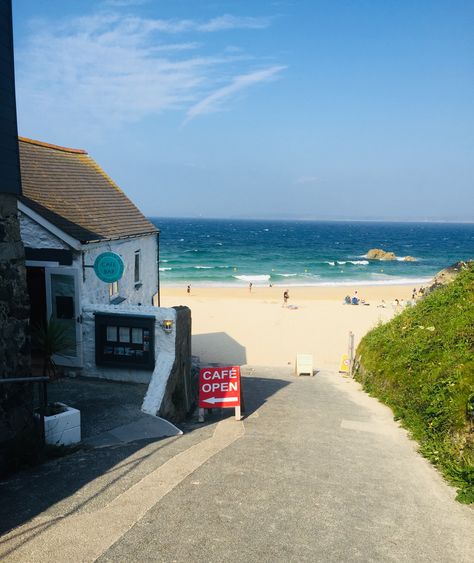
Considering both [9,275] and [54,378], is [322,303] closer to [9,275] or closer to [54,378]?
[54,378]

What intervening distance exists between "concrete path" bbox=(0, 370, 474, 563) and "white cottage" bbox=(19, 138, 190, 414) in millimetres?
2610

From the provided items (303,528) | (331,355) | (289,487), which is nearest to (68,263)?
(289,487)

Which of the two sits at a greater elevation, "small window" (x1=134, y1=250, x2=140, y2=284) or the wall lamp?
"small window" (x1=134, y1=250, x2=140, y2=284)

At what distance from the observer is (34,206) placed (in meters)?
12.6

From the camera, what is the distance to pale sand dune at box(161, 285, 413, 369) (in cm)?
2362

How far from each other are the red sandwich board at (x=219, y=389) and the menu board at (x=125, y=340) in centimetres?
137

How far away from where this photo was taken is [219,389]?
11172 mm

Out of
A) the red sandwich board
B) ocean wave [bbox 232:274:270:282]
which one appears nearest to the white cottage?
the red sandwich board

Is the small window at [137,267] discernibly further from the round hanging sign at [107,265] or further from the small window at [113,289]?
the round hanging sign at [107,265]

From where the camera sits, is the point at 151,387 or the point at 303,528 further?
the point at 151,387

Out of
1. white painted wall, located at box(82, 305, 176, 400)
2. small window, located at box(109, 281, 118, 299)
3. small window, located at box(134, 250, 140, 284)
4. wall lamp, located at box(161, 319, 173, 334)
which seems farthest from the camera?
small window, located at box(134, 250, 140, 284)

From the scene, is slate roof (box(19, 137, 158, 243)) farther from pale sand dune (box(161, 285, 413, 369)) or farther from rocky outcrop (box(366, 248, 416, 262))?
rocky outcrop (box(366, 248, 416, 262))

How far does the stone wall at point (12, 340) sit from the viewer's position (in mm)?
7078

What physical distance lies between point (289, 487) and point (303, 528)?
44.0 inches
